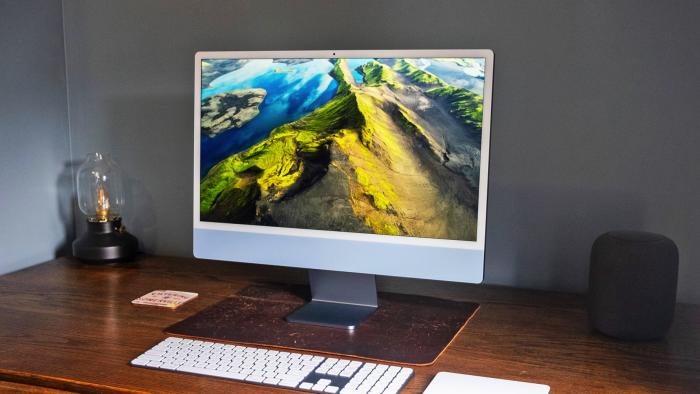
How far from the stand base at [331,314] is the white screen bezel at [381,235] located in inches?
5.8

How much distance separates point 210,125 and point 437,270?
522mm

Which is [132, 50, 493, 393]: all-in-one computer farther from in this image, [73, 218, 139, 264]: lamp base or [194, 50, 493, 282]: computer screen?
[73, 218, 139, 264]: lamp base

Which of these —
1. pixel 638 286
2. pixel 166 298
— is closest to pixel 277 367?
pixel 166 298

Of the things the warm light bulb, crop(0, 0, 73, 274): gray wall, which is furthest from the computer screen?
crop(0, 0, 73, 274): gray wall

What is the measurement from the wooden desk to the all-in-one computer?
96 mm

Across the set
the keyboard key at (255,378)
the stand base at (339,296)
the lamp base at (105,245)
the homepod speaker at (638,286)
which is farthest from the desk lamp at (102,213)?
the homepod speaker at (638,286)

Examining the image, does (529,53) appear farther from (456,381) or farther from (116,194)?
(116,194)

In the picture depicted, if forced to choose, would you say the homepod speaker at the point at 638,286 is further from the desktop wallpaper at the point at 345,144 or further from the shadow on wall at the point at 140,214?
the shadow on wall at the point at 140,214

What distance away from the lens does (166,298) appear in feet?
4.86

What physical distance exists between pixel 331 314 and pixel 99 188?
Answer: 78cm

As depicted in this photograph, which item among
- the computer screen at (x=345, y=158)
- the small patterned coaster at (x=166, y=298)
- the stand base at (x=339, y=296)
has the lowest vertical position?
the small patterned coaster at (x=166, y=298)

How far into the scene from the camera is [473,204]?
127 centimetres

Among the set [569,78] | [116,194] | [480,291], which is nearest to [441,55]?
[569,78]

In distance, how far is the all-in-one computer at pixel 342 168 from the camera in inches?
49.8
